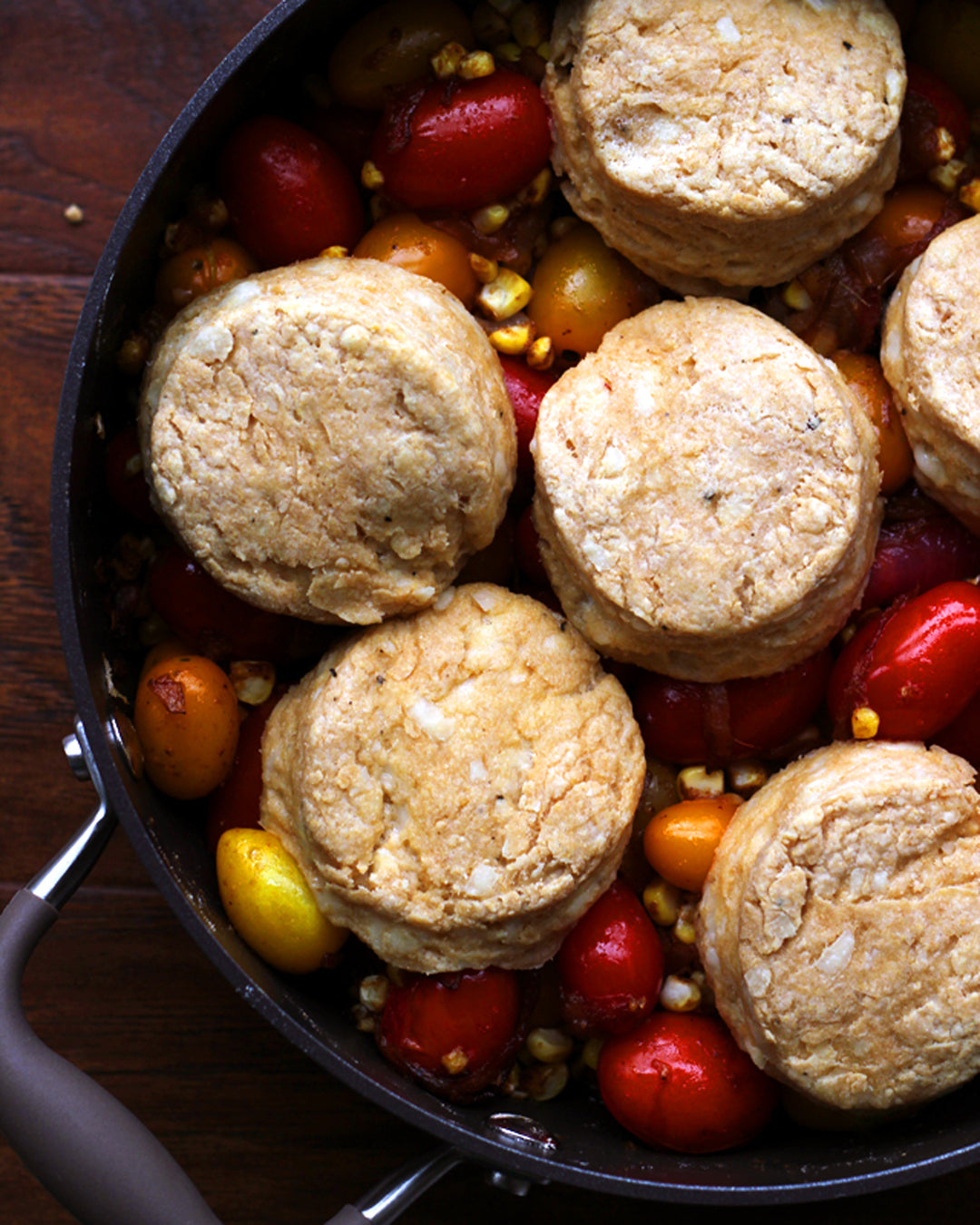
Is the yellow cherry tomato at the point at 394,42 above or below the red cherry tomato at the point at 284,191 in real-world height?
above

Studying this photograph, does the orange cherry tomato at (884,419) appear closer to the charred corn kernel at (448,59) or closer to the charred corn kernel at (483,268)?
the charred corn kernel at (483,268)

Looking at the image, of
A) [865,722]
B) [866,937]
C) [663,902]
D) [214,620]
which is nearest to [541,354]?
[214,620]

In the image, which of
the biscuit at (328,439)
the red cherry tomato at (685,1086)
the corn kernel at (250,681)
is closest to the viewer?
the biscuit at (328,439)

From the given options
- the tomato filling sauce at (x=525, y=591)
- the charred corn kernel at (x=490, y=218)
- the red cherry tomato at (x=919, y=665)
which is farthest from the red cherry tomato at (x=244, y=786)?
Result: the red cherry tomato at (x=919, y=665)

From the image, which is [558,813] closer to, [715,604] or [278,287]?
[715,604]

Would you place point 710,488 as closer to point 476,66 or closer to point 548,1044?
point 476,66

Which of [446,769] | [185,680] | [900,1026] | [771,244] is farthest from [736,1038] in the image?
[771,244]

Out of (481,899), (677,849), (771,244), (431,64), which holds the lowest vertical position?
(677,849)
